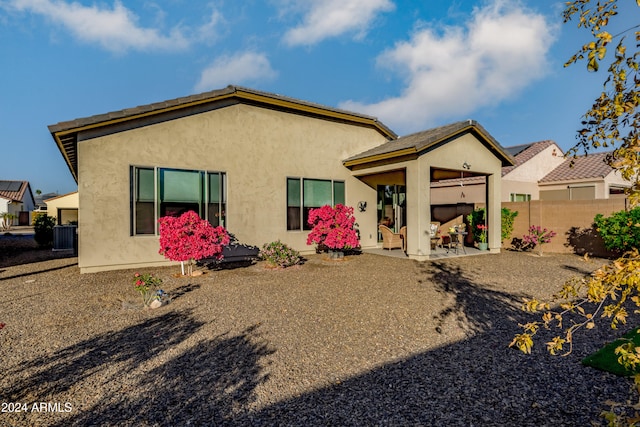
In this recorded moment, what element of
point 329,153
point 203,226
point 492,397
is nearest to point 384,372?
point 492,397

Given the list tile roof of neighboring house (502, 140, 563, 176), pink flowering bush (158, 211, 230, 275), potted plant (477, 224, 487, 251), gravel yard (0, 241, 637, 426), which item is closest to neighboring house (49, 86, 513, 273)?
potted plant (477, 224, 487, 251)

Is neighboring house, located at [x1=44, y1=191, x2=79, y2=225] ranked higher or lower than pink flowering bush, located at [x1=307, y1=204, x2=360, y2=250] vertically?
higher

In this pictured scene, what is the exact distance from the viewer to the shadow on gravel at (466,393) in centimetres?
288

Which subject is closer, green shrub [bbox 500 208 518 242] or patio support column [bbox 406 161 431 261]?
patio support column [bbox 406 161 431 261]

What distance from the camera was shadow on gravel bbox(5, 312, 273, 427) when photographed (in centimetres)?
299

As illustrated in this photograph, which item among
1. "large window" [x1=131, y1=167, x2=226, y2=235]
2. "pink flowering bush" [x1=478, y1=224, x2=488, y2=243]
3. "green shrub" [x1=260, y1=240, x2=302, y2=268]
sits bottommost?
"green shrub" [x1=260, y1=240, x2=302, y2=268]

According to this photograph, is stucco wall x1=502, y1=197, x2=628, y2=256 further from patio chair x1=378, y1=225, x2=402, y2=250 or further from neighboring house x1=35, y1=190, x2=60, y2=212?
neighboring house x1=35, y1=190, x2=60, y2=212

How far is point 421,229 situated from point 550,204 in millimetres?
6493

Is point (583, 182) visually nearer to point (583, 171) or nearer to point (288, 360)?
point (583, 171)

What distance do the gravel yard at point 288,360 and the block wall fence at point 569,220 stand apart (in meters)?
6.94

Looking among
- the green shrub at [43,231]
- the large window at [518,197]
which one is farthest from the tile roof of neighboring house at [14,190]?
the large window at [518,197]

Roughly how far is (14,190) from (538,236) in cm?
6350

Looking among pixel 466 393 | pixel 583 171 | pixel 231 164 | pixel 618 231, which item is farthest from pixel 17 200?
pixel 583 171

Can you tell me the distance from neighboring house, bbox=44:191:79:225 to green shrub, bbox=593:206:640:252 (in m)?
26.6
